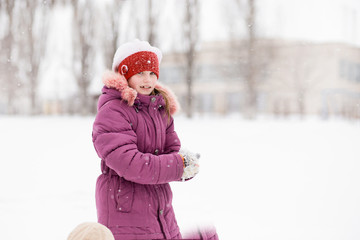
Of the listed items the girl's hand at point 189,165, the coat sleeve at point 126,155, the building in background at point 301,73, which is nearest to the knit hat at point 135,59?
the coat sleeve at point 126,155

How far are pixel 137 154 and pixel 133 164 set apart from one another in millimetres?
40

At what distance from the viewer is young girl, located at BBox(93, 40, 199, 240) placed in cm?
151

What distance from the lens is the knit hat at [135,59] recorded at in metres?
1.73

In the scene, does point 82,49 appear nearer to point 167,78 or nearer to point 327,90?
point 167,78

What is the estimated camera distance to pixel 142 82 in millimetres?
1728

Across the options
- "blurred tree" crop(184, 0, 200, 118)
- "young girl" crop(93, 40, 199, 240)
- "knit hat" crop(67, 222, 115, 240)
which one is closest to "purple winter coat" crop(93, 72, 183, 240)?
"young girl" crop(93, 40, 199, 240)

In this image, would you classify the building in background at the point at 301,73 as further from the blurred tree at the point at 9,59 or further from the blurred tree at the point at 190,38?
the blurred tree at the point at 9,59

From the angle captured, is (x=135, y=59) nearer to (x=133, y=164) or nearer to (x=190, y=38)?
(x=133, y=164)

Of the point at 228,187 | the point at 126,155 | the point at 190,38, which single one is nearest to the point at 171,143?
the point at 126,155

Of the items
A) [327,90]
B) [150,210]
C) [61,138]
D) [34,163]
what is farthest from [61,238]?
[327,90]

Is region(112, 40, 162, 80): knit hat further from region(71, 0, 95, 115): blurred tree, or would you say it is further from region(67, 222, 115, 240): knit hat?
region(71, 0, 95, 115): blurred tree

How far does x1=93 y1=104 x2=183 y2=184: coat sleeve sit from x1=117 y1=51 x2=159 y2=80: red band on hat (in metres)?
0.21

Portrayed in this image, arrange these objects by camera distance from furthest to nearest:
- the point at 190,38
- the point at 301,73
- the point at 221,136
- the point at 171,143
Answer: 1. the point at 301,73
2. the point at 190,38
3. the point at 221,136
4. the point at 171,143

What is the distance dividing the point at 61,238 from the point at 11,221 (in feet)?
2.62
